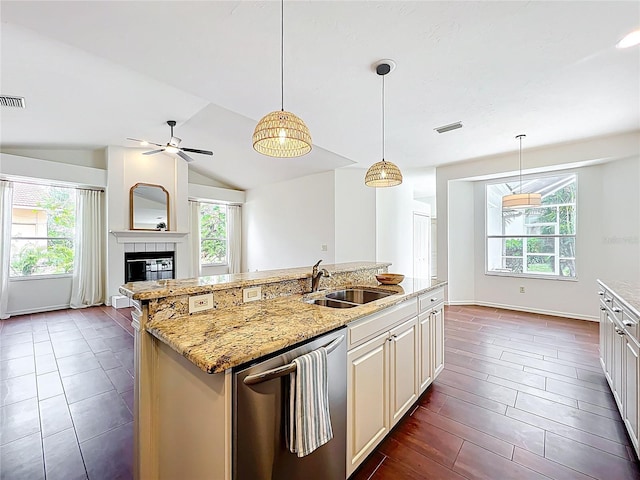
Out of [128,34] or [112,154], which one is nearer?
[128,34]

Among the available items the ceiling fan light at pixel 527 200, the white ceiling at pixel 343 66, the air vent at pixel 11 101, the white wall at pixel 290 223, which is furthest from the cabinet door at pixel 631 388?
the air vent at pixel 11 101

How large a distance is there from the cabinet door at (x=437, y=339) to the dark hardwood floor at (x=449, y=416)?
19 cm

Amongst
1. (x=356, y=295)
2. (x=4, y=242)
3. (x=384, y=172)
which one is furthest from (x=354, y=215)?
(x=4, y=242)

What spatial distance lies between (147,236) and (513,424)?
6307mm

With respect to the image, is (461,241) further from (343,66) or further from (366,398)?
(366,398)

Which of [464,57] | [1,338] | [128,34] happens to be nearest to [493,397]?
[464,57]

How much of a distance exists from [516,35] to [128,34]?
276 centimetres

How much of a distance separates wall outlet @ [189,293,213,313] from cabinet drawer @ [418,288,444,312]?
1466mm

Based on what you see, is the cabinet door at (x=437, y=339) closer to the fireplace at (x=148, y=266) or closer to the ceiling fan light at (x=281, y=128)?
the ceiling fan light at (x=281, y=128)

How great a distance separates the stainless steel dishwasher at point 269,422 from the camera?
0.97m

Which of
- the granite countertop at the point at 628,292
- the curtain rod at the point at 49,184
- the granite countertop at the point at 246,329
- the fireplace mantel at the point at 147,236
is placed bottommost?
the granite countertop at the point at 246,329

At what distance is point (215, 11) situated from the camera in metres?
1.80

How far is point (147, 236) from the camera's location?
5.72 m

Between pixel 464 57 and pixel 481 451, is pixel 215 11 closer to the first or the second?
pixel 464 57
